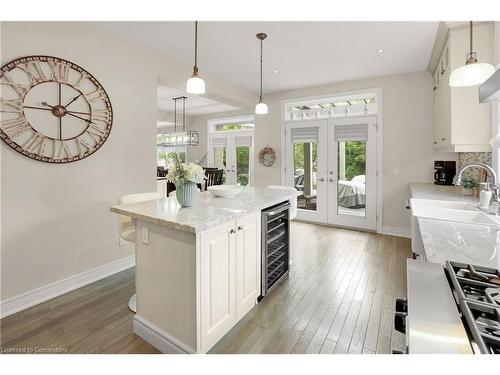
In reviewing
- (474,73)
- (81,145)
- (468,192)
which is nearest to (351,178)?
(468,192)

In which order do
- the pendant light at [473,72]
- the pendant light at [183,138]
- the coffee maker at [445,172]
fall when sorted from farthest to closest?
the pendant light at [183,138] < the coffee maker at [445,172] < the pendant light at [473,72]

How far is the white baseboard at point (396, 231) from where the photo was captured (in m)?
4.63

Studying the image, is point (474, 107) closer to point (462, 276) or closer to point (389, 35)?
point (389, 35)

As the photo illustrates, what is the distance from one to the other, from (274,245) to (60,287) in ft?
7.26

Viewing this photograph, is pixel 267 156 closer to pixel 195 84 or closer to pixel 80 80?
pixel 195 84

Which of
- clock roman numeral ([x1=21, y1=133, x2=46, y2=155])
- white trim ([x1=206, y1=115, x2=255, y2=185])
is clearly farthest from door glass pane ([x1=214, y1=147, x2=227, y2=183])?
clock roman numeral ([x1=21, y1=133, x2=46, y2=155])

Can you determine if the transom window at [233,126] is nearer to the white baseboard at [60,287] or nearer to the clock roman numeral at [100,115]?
the clock roman numeral at [100,115]

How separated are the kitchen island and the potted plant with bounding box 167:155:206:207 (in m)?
0.09

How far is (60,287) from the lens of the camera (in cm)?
264

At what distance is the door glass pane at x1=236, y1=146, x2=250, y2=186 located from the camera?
7.26 metres

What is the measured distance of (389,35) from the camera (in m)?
3.10

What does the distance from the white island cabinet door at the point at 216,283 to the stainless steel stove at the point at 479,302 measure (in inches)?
49.4

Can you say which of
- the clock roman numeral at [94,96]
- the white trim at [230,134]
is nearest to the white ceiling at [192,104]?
the white trim at [230,134]

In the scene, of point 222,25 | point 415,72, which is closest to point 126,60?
point 222,25
